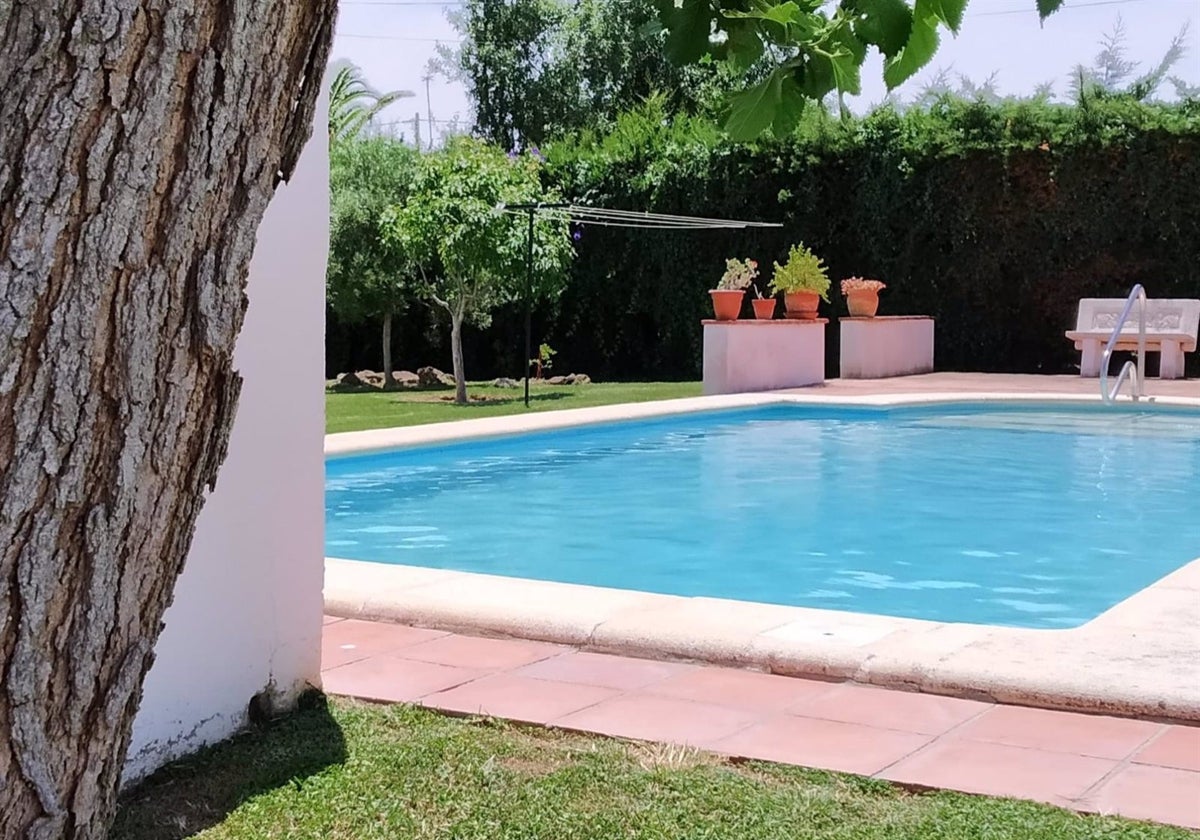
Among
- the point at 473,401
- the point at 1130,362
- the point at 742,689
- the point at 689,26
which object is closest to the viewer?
the point at 689,26

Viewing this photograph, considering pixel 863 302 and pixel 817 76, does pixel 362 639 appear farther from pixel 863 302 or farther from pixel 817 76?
pixel 863 302

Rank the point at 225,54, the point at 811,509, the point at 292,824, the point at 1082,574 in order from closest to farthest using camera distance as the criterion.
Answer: the point at 225,54
the point at 292,824
the point at 1082,574
the point at 811,509

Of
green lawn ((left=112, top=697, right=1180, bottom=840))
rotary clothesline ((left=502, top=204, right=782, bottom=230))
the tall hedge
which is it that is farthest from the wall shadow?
the tall hedge

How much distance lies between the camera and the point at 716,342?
1537 centimetres

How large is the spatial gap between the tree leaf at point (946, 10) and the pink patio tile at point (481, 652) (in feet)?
9.37

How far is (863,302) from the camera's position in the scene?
16.6m

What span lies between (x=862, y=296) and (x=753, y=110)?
15269 mm

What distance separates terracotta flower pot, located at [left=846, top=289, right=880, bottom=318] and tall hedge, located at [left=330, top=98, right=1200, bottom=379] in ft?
3.18

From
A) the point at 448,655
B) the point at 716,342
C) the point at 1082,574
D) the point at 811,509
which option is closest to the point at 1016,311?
the point at 716,342

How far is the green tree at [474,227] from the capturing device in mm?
14242

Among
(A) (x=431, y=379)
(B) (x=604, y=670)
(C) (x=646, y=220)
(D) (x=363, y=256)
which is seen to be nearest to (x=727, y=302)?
(C) (x=646, y=220)

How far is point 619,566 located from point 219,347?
6.49 meters

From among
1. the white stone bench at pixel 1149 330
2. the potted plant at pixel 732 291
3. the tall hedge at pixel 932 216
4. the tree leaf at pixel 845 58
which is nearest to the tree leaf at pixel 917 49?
the tree leaf at pixel 845 58

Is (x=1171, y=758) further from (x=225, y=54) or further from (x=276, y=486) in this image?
(x=225, y=54)
